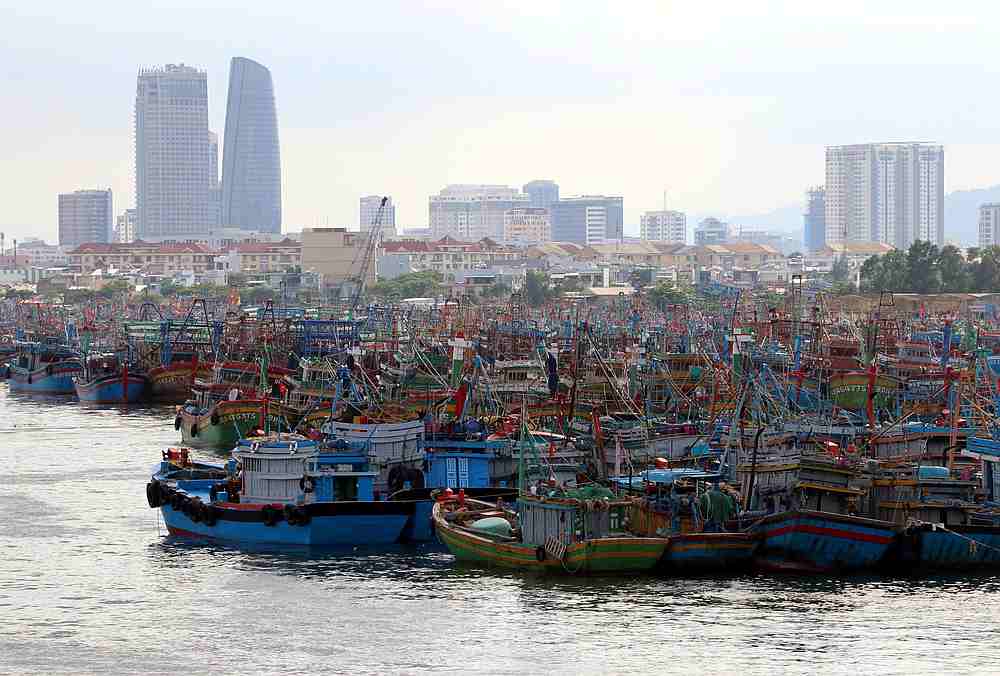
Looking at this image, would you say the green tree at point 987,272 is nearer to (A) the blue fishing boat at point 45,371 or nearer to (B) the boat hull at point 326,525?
(A) the blue fishing boat at point 45,371

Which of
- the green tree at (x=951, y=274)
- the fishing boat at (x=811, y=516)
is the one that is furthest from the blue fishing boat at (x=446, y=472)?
the green tree at (x=951, y=274)

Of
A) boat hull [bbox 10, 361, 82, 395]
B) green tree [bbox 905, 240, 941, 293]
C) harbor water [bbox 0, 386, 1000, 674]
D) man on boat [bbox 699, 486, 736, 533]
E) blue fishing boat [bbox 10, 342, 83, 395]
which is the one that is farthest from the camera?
green tree [bbox 905, 240, 941, 293]

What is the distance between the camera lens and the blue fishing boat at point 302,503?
38.8 meters

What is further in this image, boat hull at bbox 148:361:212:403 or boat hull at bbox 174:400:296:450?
boat hull at bbox 148:361:212:403

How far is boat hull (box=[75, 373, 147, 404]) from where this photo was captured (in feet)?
275

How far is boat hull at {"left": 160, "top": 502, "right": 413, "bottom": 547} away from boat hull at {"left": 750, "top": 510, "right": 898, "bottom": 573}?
823cm

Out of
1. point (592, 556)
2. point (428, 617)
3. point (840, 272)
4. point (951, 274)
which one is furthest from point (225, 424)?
point (840, 272)

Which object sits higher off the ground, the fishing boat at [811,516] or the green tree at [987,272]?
the green tree at [987,272]

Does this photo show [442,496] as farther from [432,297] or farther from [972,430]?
[432,297]

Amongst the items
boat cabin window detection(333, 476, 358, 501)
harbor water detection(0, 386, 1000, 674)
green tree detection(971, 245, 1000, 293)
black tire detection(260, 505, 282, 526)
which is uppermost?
green tree detection(971, 245, 1000, 293)

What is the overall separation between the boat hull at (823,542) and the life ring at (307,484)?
9.70m

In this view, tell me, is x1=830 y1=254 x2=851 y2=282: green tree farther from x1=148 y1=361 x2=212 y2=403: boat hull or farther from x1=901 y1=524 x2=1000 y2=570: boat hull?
x1=901 y1=524 x2=1000 y2=570: boat hull

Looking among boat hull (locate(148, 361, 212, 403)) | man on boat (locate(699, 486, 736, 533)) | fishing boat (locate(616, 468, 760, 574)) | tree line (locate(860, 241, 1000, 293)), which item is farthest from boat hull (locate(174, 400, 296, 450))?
tree line (locate(860, 241, 1000, 293))

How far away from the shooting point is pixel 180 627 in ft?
106
